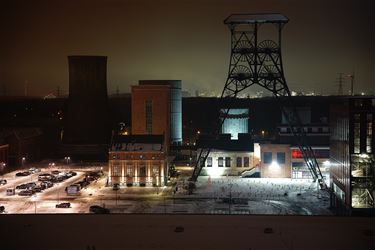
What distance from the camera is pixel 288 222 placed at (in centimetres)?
1335

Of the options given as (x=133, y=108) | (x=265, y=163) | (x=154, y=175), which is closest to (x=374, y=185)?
(x=265, y=163)

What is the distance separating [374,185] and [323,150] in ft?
37.0

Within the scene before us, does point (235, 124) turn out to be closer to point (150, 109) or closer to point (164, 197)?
point (150, 109)

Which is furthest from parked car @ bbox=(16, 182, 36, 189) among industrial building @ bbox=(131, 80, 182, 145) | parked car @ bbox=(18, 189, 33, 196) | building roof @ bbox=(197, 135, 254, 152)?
building roof @ bbox=(197, 135, 254, 152)

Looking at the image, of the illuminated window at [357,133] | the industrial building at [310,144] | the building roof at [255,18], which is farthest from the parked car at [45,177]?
the illuminated window at [357,133]

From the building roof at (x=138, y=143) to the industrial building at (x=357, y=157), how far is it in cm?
1169

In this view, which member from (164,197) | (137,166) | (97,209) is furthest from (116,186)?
(97,209)

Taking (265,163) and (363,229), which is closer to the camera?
(363,229)

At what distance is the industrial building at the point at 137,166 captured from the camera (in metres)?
31.1

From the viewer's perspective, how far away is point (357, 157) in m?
23.5

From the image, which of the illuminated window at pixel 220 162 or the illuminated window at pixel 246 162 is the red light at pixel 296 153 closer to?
the illuminated window at pixel 246 162

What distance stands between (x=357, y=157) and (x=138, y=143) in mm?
13703

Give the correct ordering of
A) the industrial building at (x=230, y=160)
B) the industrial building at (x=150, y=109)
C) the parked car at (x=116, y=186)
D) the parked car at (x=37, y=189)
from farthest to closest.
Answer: the industrial building at (x=150, y=109) → the industrial building at (x=230, y=160) → the parked car at (x=116, y=186) → the parked car at (x=37, y=189)

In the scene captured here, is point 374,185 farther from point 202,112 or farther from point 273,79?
point 202,112
